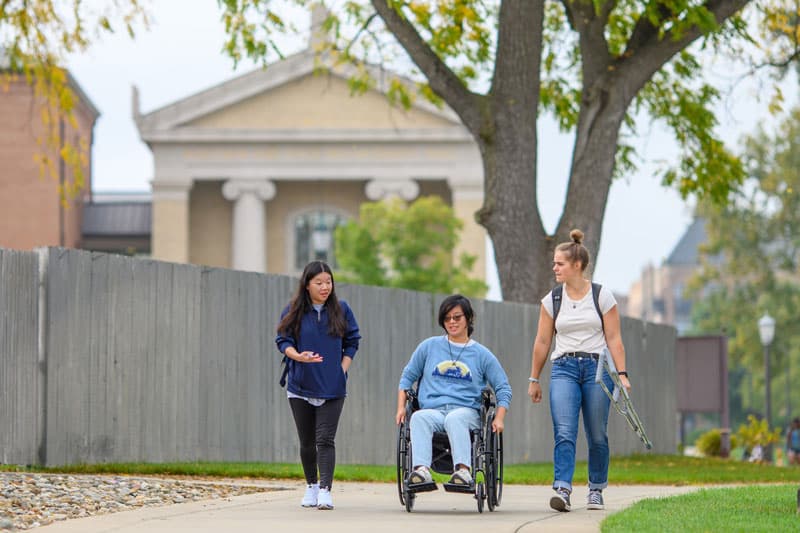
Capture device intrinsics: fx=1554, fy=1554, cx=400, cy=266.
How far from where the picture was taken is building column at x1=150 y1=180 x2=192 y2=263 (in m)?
61.2

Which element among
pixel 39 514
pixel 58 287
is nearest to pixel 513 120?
pixel 58 287

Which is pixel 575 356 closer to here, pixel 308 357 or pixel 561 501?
pixel 561 501

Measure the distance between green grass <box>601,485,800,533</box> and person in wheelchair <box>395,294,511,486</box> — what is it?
1060mm

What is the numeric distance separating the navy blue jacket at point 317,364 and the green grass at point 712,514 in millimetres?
2020

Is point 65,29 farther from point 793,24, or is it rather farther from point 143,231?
point 143,231

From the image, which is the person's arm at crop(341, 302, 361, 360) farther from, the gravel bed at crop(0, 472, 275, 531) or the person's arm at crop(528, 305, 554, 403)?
the gravel bed at crop(0, 472, 275, 531)

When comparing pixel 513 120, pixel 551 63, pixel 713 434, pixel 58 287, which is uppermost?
pixel 551 63

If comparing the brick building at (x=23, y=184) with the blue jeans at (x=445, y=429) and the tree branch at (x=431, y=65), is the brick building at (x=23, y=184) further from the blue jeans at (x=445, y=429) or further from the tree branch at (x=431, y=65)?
the blue jeans at (x=445, y=429)

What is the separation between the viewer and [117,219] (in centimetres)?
6384

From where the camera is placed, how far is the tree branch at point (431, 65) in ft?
63.8

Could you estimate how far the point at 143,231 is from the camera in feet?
206

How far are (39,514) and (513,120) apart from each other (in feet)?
36.4

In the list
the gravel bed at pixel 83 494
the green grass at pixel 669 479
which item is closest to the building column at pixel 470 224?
the green grass at pixel 669 479

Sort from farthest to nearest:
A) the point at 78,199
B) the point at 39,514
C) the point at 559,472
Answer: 1. the point at 78,199
2. the point at 559,472
3. the point at 39,514
